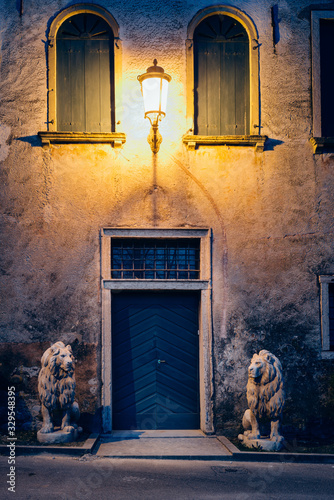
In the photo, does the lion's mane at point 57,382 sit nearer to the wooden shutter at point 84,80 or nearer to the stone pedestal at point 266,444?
the stone pedestal at point 266,444

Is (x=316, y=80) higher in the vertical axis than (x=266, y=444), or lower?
higher

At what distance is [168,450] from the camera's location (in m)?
7.69

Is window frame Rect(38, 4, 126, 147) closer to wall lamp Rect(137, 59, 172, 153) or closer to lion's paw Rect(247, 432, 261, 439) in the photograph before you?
wall lamp Rect(137, 59, 172, 153)

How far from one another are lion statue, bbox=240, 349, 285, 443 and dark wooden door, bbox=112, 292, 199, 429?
1.38 m

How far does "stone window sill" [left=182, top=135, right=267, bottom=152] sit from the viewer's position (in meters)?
8.84

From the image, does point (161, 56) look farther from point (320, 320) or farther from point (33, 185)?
point (320, 320)

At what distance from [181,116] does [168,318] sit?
333 centimetres

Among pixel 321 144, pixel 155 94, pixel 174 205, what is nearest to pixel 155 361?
pixel 174 205

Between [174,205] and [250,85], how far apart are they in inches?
95.0

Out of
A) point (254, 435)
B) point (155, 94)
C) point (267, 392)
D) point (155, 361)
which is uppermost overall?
point (155, 94)

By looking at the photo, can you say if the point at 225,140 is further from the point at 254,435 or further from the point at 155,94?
the point at 254,435

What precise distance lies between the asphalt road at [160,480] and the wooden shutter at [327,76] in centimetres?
543

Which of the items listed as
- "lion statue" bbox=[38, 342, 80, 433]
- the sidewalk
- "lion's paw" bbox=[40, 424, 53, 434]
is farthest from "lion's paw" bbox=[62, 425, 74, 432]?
the sidewalk

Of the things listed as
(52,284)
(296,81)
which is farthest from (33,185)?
(296,81)
